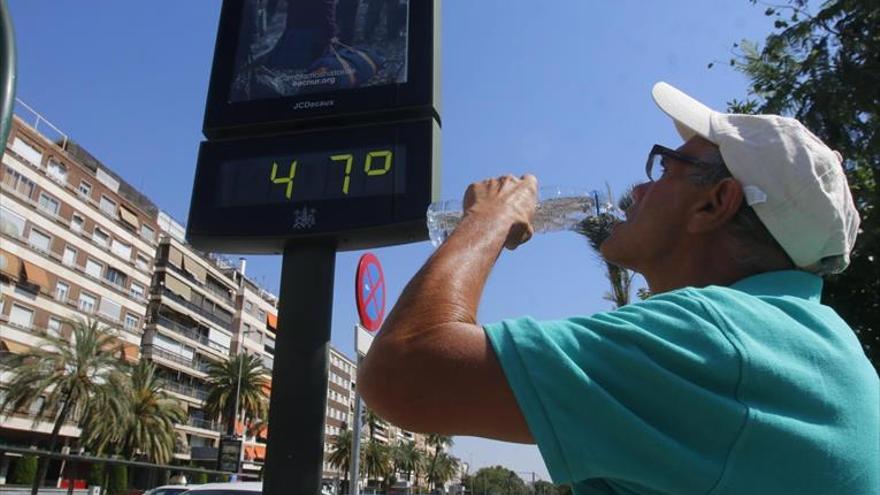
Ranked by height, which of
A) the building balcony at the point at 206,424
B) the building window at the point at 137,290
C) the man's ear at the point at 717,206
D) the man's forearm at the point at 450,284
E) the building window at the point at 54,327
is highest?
the building window at the point at 137,290

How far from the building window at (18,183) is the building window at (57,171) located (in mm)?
2036

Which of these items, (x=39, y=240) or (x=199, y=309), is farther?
(x=199, y=309)

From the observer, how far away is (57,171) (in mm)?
46188

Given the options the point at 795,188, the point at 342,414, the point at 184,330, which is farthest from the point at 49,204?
the point at 342,414

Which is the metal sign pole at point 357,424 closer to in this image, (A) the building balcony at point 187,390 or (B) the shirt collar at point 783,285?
(B) the shirt collar at point 783,285

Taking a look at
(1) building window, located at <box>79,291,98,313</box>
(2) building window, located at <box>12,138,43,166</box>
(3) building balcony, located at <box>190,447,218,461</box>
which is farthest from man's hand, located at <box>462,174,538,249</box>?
(3) building balcony, located at <box>190,447,218,461</box>

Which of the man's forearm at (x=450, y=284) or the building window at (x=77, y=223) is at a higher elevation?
the building window at (x=77, y=223)

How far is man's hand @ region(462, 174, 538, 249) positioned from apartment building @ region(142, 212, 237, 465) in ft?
186

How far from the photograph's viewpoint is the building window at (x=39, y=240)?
43688 millimetres

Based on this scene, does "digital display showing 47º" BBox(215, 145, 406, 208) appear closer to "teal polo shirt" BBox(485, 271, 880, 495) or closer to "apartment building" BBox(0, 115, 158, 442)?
"teal polo shirt" BBox(485, 271, 880, 495)

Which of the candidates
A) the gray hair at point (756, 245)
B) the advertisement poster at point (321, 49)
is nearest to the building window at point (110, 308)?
the advertisement poster at point (321, 49)

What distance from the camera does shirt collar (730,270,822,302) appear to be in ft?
4.01

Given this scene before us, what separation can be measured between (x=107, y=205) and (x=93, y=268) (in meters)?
5.14

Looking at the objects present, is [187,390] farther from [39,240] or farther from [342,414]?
[342,414]
